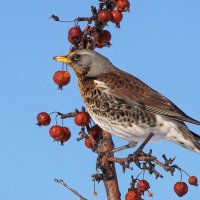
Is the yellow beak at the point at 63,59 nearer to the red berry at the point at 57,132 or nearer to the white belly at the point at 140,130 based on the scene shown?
the white belly at the point at 140,130

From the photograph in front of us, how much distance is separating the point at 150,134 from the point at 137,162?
934mm

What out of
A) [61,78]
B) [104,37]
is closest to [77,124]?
[61,78]

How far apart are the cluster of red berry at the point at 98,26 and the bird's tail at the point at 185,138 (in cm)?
134

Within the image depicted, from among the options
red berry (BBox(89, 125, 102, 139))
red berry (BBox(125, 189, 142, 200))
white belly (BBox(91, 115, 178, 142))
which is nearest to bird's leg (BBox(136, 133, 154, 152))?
white belly (BBox(91, 115, 178, 142))

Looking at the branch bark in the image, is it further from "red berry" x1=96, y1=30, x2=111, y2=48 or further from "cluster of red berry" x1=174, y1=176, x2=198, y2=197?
"red berry" x1=96, y1=30, x2=111, y2=48

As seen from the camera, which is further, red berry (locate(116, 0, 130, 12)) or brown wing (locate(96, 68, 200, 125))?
brown wing (locate(96, 68, 200, 125))

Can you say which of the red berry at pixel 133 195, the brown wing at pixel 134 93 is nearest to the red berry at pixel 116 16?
the brown wing at pixel 134 93

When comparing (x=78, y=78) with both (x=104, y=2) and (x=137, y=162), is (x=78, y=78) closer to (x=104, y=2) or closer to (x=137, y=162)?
(x=104, y=2)

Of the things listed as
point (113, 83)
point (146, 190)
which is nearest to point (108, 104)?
point (113, 83)

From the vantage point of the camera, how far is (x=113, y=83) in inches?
180

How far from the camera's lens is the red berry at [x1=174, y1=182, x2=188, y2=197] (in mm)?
3688

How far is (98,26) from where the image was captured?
3.74 meters

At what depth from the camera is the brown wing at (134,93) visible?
4543 millimetres

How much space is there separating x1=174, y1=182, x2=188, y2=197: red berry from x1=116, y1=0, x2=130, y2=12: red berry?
1.61m
